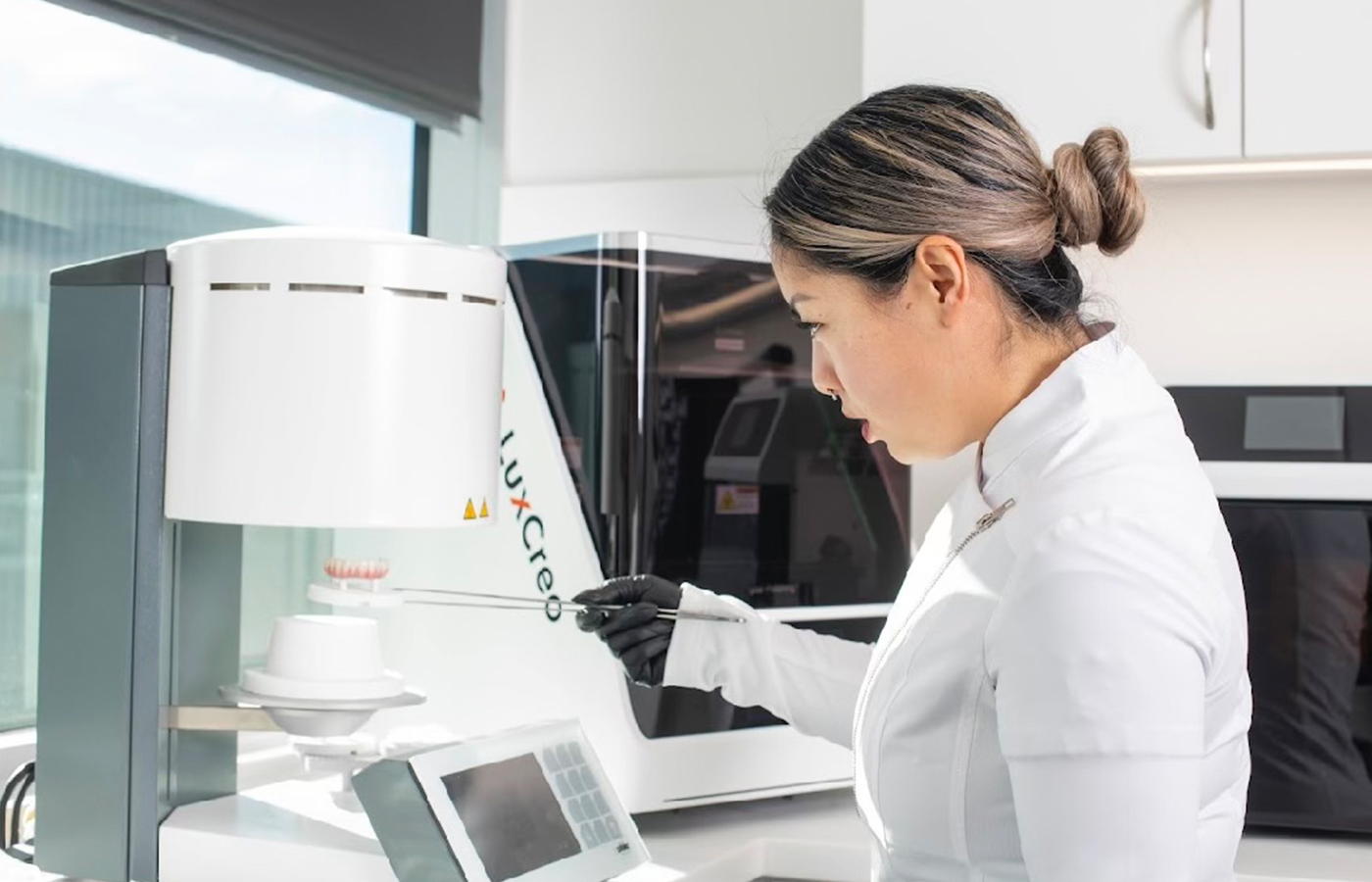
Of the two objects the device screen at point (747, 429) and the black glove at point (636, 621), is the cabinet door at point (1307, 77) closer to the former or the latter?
the device screen at point (747, 429)

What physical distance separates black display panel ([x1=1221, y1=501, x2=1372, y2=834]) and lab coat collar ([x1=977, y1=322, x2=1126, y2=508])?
2.02 ft

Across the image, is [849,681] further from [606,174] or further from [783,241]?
[606,174]

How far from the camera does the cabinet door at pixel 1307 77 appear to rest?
151cm

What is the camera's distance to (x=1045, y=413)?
0.93m

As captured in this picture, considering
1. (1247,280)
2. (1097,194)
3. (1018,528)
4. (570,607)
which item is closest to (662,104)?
(1247,280)

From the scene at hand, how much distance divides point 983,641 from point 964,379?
0.18 metres

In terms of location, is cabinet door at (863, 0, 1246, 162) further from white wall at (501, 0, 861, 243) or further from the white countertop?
the white countertop

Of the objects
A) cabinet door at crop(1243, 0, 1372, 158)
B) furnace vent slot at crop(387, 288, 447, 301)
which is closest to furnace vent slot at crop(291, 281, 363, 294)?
furnace vent slot at crop(387, 288, 447, 301)

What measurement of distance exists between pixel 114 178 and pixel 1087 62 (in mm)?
1024

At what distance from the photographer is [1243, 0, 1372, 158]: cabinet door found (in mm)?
1513

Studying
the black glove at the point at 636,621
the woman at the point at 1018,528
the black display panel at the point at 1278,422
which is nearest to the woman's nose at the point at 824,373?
the woman at the point at 1018,528

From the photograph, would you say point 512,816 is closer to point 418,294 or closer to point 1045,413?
point 418,294

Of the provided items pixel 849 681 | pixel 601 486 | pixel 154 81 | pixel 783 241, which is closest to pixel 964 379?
pixel 783 241

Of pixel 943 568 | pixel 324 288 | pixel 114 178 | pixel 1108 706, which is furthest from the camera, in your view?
pixel 114 178
